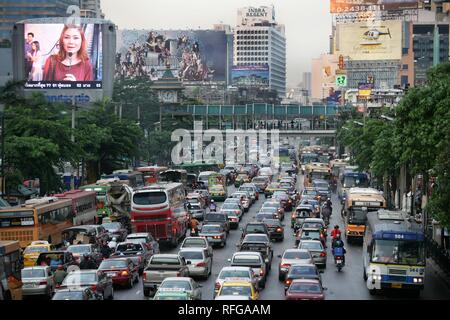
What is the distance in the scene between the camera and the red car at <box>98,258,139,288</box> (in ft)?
109

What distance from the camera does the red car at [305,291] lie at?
26547 millimetres

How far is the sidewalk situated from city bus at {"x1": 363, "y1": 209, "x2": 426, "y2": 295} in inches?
193

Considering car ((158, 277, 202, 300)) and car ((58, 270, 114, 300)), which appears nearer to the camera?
car ((158, 277, 202, 300))

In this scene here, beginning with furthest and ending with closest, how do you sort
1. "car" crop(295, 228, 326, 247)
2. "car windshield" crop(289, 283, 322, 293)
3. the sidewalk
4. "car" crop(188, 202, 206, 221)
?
"car" crop(188, 202, 206, 221) → "car" crop(295, 228, 326, 247) → the sidewalk → "car windshield" crop(289, 283, 322, 293)

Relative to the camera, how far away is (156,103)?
146750 millimetres

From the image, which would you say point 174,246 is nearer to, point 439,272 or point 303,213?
point 303,213

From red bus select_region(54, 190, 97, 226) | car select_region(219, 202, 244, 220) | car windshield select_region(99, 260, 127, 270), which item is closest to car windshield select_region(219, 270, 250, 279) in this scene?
car windshield select_region(99, 260, 127, 270)

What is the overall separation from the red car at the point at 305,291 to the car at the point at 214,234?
1951 cm

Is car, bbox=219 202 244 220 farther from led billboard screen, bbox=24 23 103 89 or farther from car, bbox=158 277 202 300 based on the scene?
led billboard screen, bbox=24 23 103 89

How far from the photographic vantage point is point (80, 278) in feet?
93.6

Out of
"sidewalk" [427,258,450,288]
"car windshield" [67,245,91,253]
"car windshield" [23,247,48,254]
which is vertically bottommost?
"sidewalk" [427,258,450,288]

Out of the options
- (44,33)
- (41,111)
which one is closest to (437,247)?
(41,111)

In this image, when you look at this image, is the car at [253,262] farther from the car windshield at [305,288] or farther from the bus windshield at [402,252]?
the car windshield at [305,288]
